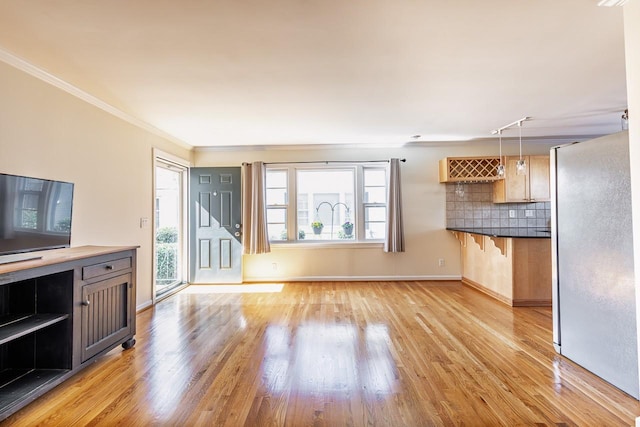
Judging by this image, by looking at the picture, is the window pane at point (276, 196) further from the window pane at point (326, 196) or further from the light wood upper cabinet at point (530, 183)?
the light wood upper cabinet at point (530, 183)

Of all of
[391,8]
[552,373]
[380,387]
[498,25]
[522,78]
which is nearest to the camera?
[391,8]

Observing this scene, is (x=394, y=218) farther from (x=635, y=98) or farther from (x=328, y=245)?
(x=635, y=98)

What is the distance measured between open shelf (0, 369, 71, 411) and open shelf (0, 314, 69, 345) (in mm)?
337

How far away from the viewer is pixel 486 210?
515cm

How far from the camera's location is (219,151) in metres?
5.28

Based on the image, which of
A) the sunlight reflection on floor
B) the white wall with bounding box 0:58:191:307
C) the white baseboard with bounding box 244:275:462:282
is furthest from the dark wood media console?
the white baseboard with bounding box 244:275:462:282

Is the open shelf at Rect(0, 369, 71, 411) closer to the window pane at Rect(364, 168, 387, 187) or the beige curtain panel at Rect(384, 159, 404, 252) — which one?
the beige curtain panel at Rect(384, 159, 404, 252)

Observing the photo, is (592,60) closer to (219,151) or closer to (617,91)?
(617,91)

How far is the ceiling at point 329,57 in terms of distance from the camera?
1788mm

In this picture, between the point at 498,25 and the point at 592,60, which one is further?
the point at 592,60

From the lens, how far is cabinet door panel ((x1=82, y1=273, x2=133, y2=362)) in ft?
7.44

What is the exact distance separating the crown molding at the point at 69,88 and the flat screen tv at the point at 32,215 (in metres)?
0.91

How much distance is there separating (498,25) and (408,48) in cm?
54

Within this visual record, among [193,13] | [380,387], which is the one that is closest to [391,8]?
[193,13]
